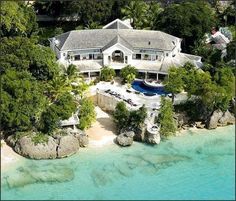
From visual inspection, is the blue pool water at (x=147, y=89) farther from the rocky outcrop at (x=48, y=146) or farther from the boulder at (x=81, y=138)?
the rocky outcrop at (x=48, y=146)

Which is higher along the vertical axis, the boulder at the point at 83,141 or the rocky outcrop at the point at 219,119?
the rocky outcrop at the point at 219,119

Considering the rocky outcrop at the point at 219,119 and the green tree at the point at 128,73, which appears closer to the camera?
the rocky outcrop at the point at 219,119

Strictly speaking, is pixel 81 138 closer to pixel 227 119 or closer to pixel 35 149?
pixel 35 149

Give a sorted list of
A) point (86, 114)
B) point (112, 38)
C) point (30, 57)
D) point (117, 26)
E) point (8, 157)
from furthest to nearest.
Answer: point (117, 26) → point (112, 38) → point (30, 57) → point (86, 114) → point (8, 157)

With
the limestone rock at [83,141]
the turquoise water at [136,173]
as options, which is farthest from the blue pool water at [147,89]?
the limestone rock at [83,141]

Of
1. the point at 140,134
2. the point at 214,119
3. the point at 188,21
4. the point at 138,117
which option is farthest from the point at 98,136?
the point at 188,21

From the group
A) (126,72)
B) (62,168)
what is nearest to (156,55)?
(126,72)

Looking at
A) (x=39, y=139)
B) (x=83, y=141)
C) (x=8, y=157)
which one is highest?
(x=39, y=139)

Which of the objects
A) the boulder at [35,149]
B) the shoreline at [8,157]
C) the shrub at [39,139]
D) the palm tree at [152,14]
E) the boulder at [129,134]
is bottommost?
the shoreline at [8,157]
